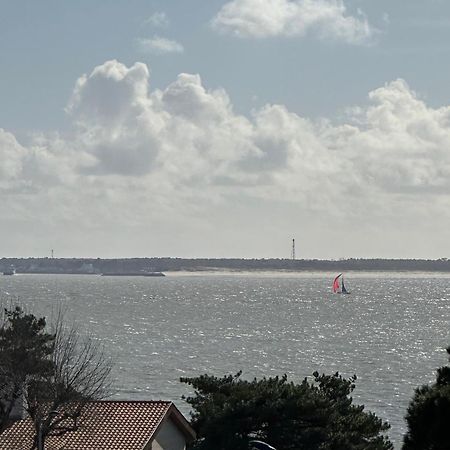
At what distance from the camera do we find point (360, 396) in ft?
331

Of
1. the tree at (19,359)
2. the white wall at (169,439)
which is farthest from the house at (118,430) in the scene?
the tree at (19,359)

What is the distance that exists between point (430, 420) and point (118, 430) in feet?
54.9

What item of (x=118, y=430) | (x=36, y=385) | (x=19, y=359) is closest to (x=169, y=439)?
(x=118, y=430)

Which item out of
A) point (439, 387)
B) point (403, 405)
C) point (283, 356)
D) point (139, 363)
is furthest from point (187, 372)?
point (439, 387)

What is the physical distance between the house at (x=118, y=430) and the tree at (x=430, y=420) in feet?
47.5

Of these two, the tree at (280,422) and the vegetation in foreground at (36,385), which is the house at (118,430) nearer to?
the vegetation in foreground at (36,385)

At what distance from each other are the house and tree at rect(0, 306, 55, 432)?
1.06 meters

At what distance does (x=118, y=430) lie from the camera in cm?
4453

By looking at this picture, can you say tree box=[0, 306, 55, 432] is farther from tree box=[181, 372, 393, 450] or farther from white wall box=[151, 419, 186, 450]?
tree box=[181, 372, 393, 450]

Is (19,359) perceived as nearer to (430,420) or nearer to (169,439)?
(169,439)

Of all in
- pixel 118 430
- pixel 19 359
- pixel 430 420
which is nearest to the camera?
pixel 430 420

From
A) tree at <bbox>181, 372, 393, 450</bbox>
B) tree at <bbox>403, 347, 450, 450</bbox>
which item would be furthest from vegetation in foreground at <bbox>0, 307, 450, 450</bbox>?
tree at <bbox>403, 347, 450, 450</bbox>

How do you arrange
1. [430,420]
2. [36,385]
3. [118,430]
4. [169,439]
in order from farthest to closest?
[36,385] < [169,439] < [118,430] < [430,420]

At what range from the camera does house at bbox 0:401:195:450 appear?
44.1m
